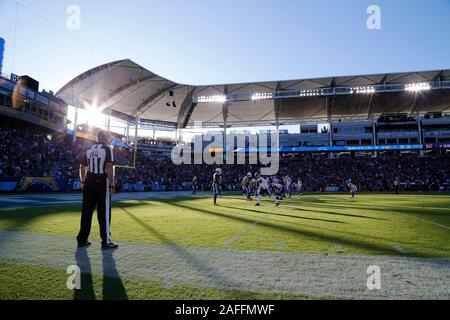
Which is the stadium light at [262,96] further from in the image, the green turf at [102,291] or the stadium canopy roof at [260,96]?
the green turf at [102,291]

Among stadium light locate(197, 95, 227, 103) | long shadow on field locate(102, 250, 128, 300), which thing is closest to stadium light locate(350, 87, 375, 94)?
stadium light locate(197, 95, 227, 103)

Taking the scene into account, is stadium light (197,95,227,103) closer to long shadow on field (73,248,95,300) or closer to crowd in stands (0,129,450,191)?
crowd in stands (0,129,450,191)

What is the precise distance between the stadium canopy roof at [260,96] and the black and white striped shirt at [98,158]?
39916mm

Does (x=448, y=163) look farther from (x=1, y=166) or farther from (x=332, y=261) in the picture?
(x=1, y=166)

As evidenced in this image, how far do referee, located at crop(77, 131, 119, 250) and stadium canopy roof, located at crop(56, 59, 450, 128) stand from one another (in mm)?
39973

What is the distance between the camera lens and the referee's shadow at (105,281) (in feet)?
8.93

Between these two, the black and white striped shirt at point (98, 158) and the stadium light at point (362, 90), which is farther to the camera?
the stadium light at point (362, 90)

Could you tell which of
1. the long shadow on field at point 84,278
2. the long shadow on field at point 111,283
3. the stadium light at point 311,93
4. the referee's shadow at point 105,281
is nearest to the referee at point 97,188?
the long shadow on field at point 84,278

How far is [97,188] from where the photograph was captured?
512cm

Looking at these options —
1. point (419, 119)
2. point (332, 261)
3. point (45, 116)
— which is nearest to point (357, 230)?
point (332, 261)

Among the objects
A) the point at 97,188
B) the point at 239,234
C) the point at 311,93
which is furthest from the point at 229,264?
the point at 311,93

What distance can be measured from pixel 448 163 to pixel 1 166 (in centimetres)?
6223

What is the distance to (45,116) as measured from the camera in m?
37.9

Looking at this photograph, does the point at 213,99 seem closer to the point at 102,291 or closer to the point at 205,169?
the point at 205,169
